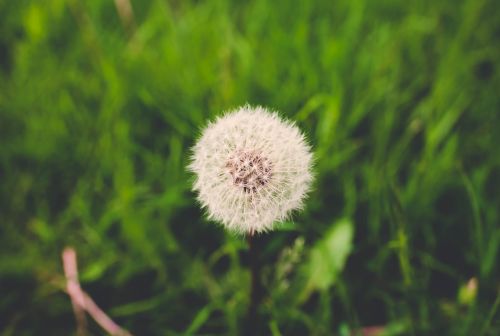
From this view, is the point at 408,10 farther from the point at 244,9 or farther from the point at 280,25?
the point at 244,9

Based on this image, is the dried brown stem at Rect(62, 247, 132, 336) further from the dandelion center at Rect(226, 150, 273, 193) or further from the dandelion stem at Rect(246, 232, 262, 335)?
the dandelion center at Rect(226, 150, 273, 193)

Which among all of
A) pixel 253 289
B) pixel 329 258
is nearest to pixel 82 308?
pixel 253 289

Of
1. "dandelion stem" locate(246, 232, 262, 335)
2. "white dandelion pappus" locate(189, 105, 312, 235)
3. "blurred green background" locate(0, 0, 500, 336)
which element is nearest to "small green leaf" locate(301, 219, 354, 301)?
"blurred green background" locate(0, 0, 500, 336)

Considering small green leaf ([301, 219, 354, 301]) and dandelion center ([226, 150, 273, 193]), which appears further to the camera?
small green leaf ([301, 219, 354, 301])

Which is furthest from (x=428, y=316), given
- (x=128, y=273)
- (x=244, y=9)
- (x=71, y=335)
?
(x=244, y=9)

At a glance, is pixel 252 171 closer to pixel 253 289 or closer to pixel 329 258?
pixel 253 289

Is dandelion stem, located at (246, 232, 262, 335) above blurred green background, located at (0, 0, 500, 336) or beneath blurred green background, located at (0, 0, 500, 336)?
beneath
